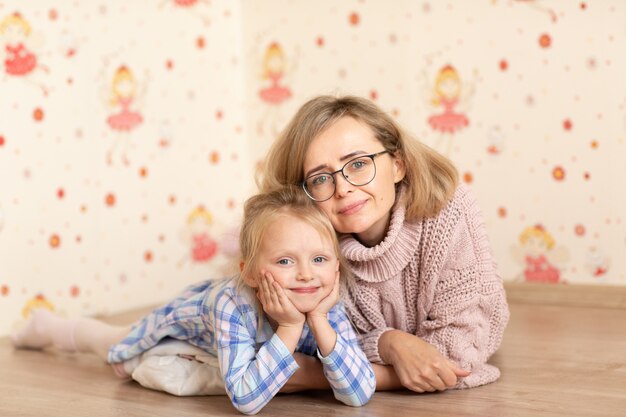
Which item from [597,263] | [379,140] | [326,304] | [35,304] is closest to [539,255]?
[597,263]

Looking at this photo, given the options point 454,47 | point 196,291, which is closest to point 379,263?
point 196,291

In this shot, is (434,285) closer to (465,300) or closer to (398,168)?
(465,300)

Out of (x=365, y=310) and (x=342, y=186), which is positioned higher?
(x=342, y=186)

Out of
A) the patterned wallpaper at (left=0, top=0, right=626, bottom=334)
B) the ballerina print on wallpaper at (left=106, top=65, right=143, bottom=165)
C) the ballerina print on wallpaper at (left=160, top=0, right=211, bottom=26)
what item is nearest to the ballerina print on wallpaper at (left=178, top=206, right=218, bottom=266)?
the patterned wallpaper at (left=0, top=0, right=626, bottom=334)

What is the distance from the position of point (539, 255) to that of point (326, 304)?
1.47m

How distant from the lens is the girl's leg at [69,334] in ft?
7.57

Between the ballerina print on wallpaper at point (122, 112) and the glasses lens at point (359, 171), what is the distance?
58.7 inches

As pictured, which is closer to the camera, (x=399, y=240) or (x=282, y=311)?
(x=282, y=311)

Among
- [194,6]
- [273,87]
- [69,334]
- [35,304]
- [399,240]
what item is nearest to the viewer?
[399,240]

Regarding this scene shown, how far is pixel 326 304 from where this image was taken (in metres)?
1.69

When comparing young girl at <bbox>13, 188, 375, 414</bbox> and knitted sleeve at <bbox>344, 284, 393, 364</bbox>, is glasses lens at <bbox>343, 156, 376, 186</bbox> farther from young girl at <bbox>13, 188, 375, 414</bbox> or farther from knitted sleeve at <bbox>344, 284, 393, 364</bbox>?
knitted sleeve at <bbox>344, 284, 393, 364</bbox>

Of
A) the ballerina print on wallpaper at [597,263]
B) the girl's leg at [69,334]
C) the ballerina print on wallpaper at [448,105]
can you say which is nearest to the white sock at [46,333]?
the girl's leg at [69,334]

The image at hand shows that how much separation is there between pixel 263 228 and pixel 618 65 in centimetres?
155

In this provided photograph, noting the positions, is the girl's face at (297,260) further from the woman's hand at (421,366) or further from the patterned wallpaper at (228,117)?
the patterned wallpaper at (228,117)
